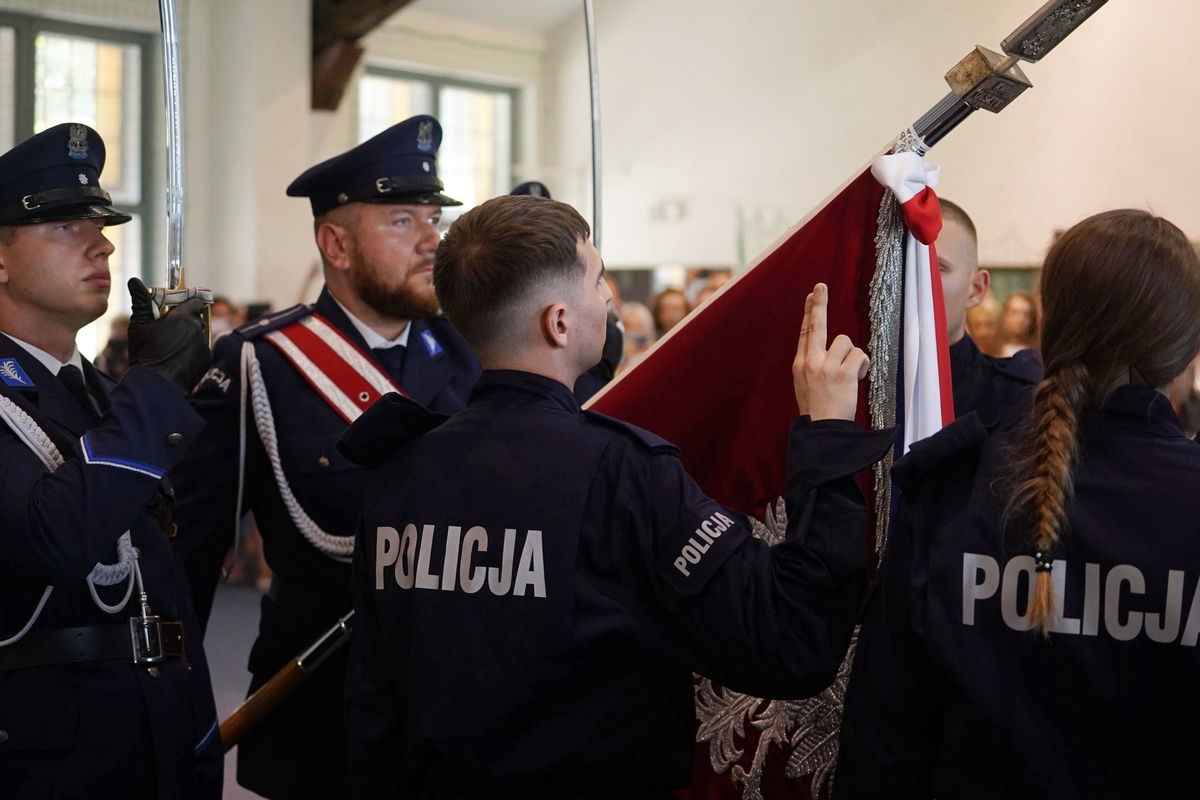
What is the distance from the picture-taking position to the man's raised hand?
123cm

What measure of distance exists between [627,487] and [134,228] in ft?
27.4

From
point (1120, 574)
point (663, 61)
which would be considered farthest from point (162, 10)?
point (663, 61)

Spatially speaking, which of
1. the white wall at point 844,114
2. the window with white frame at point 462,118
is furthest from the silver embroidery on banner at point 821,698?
the window with white frame at point 462,118

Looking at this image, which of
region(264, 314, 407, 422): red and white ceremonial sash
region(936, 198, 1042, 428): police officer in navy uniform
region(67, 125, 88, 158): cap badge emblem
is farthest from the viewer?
region(936, 198, 1042, 428): police officer in navy uniform

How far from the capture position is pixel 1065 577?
1090 mm

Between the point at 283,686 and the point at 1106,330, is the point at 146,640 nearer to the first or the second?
the point at 283,686

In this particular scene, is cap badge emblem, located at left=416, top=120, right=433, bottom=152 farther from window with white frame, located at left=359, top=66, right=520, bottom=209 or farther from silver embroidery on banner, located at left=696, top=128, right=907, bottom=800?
window with white frame, located at left=359, top=66, right=520, bottom=209

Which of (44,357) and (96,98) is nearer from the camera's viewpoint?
(44,357)

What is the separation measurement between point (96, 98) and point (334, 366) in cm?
755

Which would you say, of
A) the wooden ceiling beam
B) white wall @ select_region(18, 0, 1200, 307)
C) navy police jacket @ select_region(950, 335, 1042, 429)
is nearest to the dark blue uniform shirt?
navy police jacket @ select_region(950, 335, 1042, 429)

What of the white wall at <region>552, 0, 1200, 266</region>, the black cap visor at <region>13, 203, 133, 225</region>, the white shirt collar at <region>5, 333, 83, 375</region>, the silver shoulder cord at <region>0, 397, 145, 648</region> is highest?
the white wall at <region>552, 0, 1200, 266</region>

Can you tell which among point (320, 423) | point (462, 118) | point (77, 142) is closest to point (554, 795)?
point (320, 423)

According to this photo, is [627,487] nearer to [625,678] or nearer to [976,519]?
[625,678]

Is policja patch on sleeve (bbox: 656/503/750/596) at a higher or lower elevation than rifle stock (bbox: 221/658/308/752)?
higher
